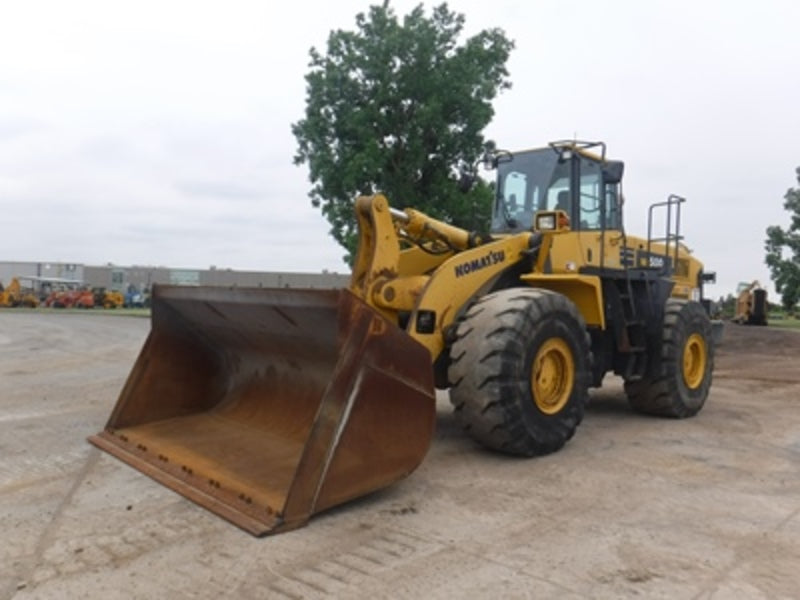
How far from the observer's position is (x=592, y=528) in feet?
12.9

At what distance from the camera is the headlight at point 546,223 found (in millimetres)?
6266

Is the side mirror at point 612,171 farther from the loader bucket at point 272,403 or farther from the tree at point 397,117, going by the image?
the tree at point 397,117

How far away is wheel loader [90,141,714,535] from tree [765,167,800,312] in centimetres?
2992

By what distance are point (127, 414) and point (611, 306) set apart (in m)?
4.57

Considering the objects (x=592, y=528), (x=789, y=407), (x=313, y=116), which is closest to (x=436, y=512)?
(x=592, y=528)

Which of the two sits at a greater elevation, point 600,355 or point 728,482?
point 600,355

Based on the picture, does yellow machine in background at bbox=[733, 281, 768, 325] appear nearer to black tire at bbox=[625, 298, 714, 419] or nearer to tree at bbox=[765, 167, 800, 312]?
tree at bbox=[765, 167, 800, 312]

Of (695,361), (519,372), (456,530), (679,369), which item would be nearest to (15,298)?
(695,361)

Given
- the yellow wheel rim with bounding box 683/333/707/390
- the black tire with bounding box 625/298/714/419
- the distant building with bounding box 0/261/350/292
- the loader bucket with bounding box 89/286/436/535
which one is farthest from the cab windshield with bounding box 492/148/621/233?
the distant building with bounding box 0/261/350/292

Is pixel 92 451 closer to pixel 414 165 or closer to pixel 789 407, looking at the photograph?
pixel 789 407

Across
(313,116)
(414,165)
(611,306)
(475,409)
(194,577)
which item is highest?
(313,116)

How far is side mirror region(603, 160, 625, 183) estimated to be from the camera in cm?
691

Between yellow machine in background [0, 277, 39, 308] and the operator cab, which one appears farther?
yellow machine in background [0, 277, 39, 308]

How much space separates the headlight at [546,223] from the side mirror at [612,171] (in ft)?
3.27
